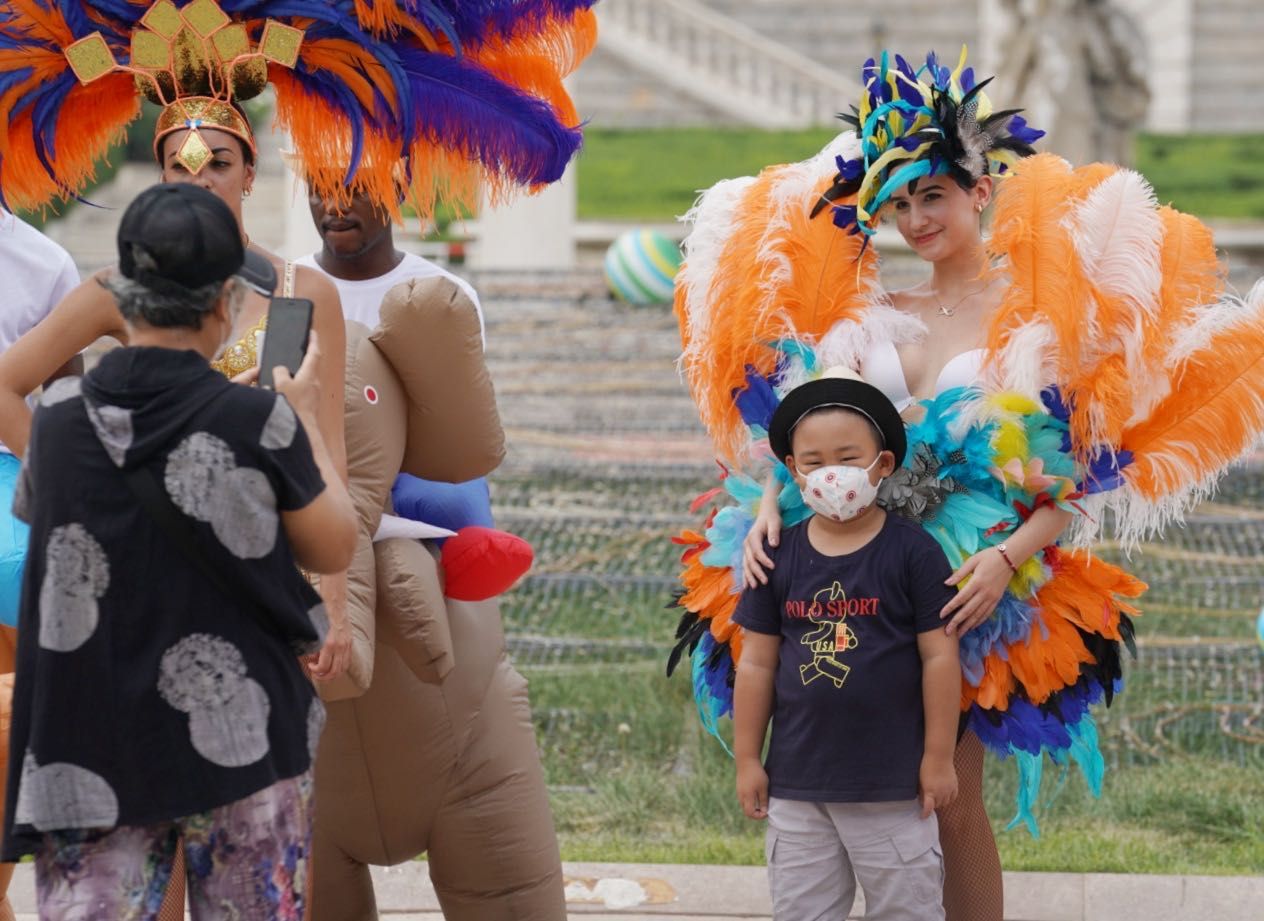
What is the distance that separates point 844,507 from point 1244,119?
22683 mm

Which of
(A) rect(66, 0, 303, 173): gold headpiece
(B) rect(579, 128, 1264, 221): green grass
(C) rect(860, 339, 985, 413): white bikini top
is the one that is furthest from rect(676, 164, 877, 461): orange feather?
(B) rect(579, 128, 1264, 221): green grass

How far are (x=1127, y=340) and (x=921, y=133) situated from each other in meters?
0.54

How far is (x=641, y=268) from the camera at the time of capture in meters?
10.9

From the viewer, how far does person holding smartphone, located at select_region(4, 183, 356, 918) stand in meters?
2.47

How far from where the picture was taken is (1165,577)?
661cm

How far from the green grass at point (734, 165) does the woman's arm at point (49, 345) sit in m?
13.4

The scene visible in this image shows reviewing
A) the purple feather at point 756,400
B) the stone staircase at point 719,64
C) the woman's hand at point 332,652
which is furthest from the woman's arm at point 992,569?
the stone staircase at point 719,64

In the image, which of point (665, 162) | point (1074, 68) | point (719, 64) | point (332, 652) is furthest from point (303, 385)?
point (719, 64)

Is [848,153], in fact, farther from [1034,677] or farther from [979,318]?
[1034,677]

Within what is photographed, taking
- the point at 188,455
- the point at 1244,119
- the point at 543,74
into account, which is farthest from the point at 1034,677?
the point at 1244,119

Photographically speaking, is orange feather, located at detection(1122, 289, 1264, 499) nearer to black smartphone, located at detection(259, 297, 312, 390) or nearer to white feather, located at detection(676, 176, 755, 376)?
white feather, located at detection(676, 176, 755, 376)

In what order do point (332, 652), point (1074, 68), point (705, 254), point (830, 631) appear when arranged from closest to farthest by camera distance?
point (332, 652) < point (830, 631) < point (705, 254) < point (1074, 68)

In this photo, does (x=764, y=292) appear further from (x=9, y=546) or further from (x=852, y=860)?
(x=9, y=546)

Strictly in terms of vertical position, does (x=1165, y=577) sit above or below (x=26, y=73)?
below
